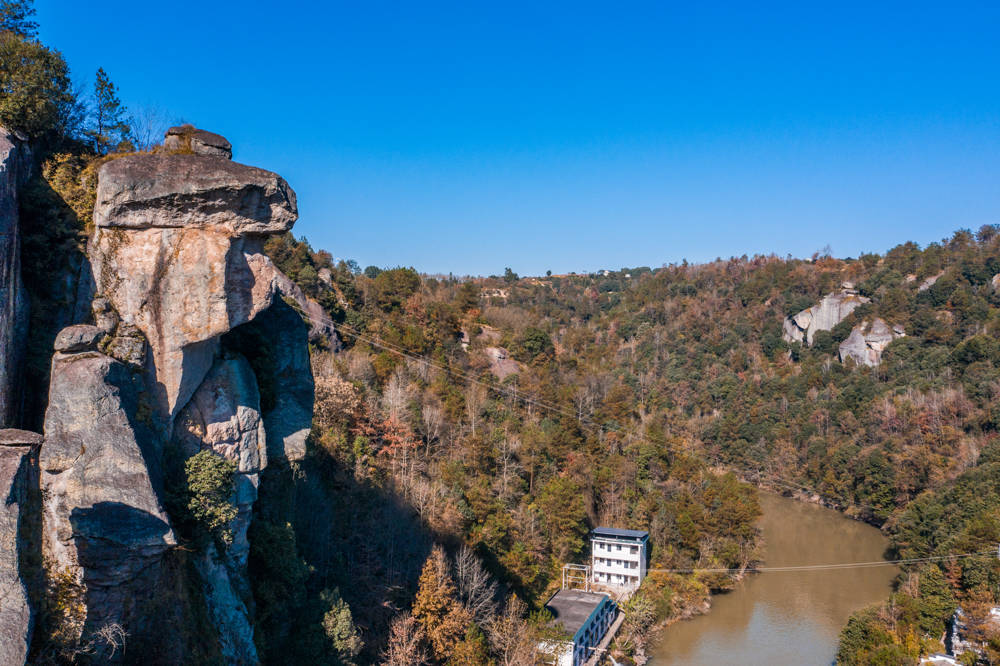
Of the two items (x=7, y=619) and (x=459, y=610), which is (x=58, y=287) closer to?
(x=7, y=619)

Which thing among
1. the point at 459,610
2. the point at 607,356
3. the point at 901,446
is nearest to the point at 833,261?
the point at 607,356

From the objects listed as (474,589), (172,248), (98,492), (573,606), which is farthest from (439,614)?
(172,248)

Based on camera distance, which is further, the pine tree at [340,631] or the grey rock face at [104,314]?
the pine tree at [340,631]

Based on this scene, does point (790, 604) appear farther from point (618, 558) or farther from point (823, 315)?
point (823, 315)

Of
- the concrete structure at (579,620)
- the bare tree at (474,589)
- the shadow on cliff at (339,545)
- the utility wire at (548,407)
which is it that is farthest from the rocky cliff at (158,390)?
the utility wire at (548,407)

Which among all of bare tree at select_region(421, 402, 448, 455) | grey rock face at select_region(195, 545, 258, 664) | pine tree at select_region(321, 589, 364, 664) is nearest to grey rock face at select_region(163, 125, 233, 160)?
grey rock face at select_region(195, 545, 258, 664)

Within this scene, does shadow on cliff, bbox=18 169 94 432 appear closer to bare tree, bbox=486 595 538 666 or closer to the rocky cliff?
the rocky cliff

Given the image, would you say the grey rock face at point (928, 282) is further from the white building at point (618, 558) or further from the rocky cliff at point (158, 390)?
the rocky cliff at point (158, 390)
